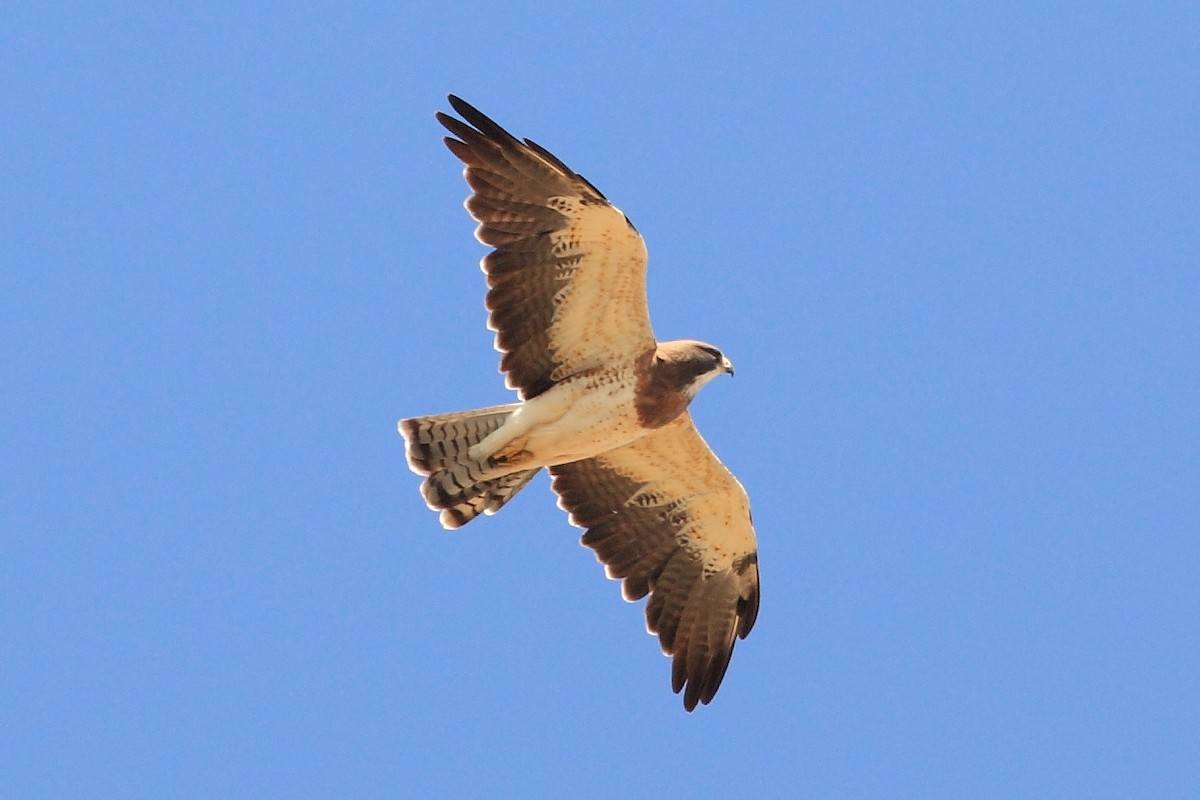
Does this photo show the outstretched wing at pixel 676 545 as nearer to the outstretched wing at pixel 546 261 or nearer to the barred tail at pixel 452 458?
the barred tail at pixel 452 458

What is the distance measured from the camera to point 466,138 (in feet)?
39.3

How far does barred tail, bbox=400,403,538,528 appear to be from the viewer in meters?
12.9

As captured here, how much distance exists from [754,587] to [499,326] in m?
2.99

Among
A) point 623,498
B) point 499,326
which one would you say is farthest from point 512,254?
point 623,498

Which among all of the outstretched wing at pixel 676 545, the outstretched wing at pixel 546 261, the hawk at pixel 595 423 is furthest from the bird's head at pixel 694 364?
the outstretched wing at pixel 676 545

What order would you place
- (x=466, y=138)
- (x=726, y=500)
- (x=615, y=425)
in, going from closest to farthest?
(x=466, y=138), (x=615, y=425), (x=726, y=500)

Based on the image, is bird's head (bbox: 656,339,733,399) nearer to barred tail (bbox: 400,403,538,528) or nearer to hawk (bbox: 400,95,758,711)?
hawk (bbox: 400,95,758,711)

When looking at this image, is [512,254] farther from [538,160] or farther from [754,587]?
[754,587]

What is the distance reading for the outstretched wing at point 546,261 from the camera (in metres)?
12.0

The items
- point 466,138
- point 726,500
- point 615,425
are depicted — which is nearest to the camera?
point 466,138

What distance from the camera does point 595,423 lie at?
1270 cm

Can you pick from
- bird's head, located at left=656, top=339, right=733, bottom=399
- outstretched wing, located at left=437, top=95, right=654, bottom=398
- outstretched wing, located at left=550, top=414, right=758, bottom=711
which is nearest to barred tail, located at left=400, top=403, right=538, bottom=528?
outstretched wing, located at left=437, top=95, right=654, bottom=398

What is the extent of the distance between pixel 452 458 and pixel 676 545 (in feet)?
6.46

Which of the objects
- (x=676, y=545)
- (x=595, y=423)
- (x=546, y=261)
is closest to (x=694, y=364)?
(x=595, y=423)
